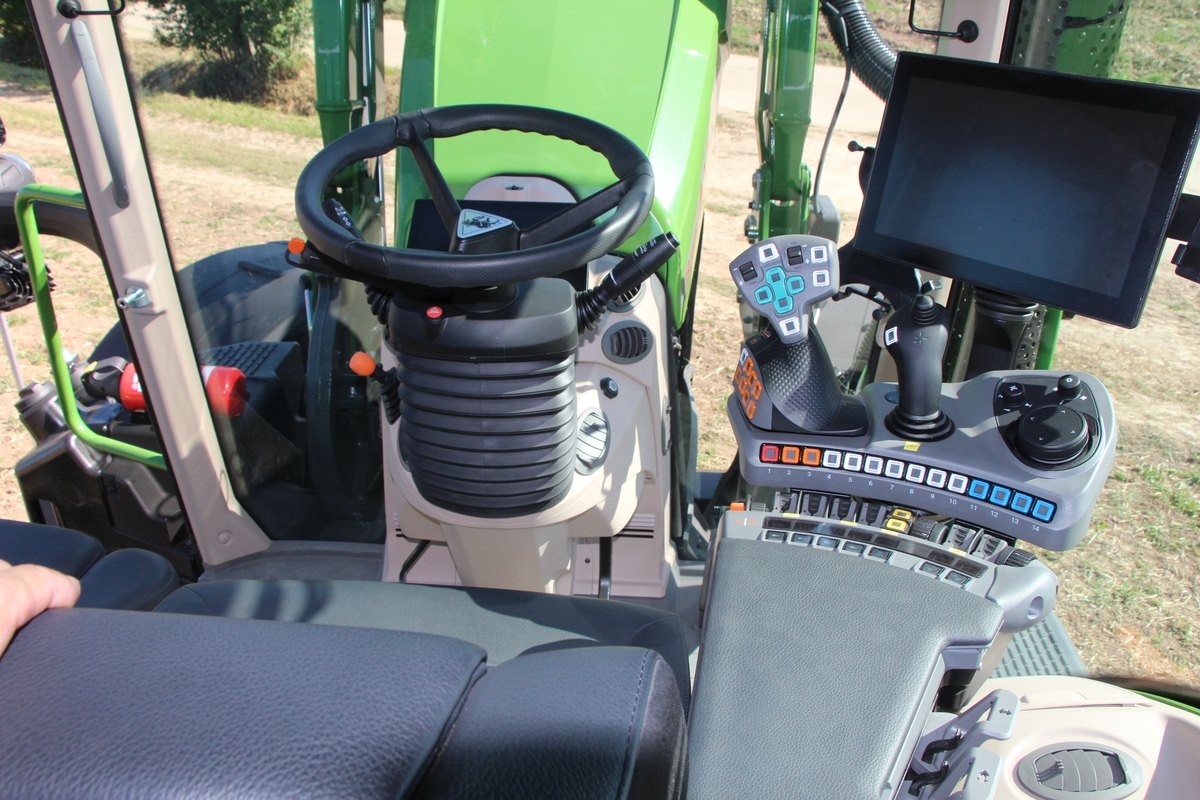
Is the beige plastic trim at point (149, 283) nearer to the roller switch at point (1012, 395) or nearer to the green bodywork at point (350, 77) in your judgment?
the green bodywork at point (350, 77)

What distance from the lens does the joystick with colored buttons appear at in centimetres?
131

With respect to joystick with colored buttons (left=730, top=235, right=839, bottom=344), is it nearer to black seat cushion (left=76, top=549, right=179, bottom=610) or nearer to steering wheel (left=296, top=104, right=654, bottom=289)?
steering wheel (left=296, top=104, right=654, bottom=289)

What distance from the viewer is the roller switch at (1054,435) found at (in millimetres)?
1213

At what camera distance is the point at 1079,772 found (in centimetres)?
114

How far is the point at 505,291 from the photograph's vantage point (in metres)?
1.34

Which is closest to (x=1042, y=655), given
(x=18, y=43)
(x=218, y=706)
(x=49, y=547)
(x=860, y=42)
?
(x=860, y=42)

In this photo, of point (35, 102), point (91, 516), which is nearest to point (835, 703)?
point (91, 516)

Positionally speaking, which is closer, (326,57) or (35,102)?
(326,57)

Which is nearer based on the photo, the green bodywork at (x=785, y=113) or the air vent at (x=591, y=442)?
the air vent at (x=591, y=442)

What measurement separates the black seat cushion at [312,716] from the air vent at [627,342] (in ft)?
3.63

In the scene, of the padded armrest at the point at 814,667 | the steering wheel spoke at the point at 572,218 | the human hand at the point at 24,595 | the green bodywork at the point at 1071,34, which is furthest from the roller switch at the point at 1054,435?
the human hand at the point at 24,595

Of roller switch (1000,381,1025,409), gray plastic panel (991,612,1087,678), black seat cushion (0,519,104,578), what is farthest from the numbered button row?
black seat cushion (0,519,104,578)

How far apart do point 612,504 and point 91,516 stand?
1.34 metres

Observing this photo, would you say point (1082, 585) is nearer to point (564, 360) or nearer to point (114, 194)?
point (564, 360)
